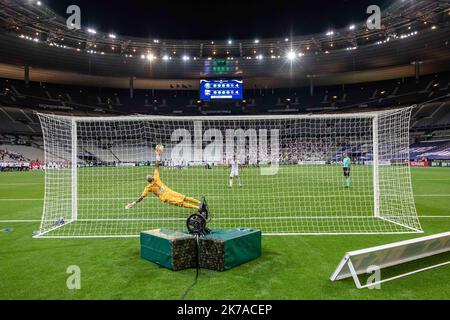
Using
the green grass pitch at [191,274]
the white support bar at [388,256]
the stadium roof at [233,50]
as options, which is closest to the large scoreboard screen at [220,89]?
the stadium roof at [233,50]

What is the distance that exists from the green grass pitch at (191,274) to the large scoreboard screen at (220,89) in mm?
38124

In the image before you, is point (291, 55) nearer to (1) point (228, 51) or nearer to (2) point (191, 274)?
(1) point (228, 51)

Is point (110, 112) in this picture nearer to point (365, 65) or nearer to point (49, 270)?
point (365, 65)

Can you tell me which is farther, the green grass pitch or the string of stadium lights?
the string of stadium lights

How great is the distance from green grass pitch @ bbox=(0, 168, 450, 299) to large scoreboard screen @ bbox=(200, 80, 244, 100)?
125 ft

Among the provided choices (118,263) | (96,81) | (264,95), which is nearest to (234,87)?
(264,95)

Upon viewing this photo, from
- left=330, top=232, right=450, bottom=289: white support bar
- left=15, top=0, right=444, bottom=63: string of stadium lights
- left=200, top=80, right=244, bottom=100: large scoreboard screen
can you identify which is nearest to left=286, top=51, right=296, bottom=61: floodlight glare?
left=15, top=0, right=444, bottom=63: string of stadium lights

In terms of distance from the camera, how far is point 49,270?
470 centimetres

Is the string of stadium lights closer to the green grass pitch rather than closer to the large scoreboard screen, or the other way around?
the large scoreboard screen

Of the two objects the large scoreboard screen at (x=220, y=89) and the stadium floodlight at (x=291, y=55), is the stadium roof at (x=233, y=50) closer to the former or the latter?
the stadium floodlight at (x=291, y=55)

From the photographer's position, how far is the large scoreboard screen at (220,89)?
141ft

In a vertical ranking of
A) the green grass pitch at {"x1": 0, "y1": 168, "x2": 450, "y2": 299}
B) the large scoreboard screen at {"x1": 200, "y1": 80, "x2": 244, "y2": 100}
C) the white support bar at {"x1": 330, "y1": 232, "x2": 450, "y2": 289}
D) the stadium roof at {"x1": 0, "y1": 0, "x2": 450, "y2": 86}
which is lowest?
the green grass pitch at {"x1": 0, "y1": 168, "x2": 450, "y2": 299}

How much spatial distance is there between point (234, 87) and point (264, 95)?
1509 cm

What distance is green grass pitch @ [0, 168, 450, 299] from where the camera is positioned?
378 cm
